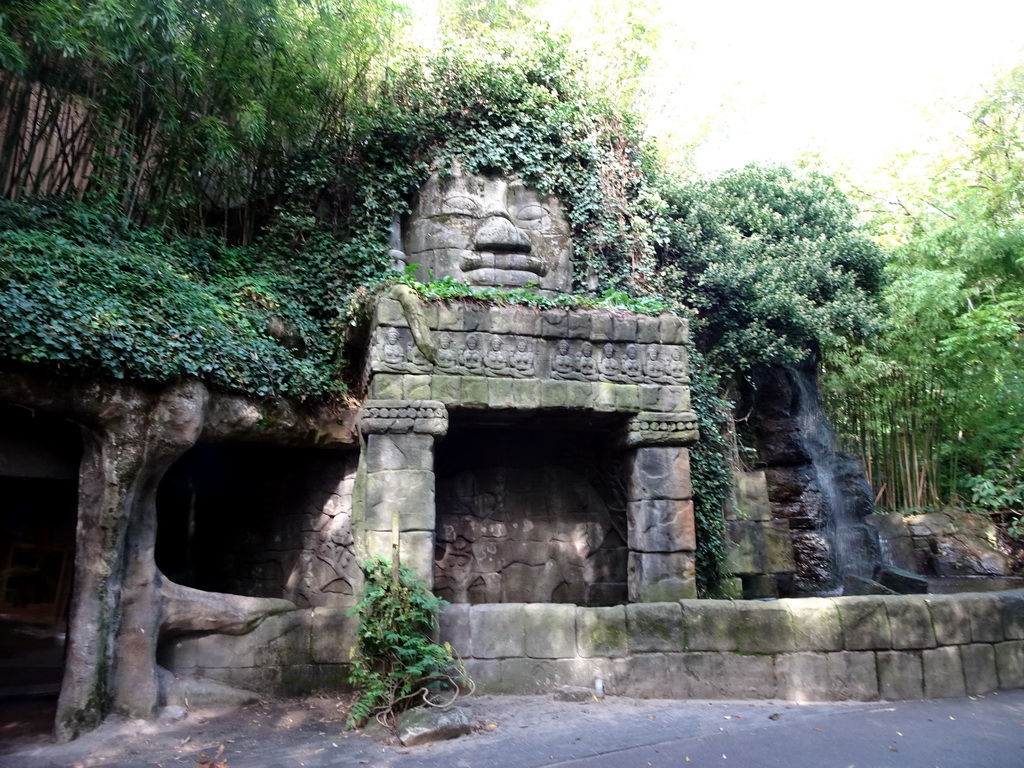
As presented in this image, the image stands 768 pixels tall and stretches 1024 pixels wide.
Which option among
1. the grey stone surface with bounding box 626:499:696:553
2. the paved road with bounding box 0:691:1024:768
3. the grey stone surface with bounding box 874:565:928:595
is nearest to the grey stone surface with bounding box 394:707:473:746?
the paved road with bounding box 0:691:1024:768

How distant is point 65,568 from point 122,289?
3410mm

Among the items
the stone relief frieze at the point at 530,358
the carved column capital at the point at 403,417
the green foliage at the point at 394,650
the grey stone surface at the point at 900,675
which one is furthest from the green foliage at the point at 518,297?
the grey stone surface at the point at 900,675

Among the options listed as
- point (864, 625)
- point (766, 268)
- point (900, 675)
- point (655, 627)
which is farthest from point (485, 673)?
point (766, 268)

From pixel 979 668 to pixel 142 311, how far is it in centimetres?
701

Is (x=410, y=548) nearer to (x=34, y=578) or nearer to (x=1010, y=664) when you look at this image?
(x=34, y=578)

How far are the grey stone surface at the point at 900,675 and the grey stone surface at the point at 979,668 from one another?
402mm

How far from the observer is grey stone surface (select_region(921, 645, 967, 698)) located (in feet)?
18.3

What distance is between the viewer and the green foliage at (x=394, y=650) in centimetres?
516

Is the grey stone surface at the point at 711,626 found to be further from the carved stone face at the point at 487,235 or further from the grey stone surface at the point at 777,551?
the carved stone face at the point at 487,235

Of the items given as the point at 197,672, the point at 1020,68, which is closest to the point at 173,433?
the point at 197,672

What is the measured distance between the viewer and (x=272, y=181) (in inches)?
380

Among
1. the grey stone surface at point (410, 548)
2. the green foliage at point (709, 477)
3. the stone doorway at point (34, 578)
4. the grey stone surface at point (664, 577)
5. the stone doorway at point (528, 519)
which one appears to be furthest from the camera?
the green foliage at point (709, 477)

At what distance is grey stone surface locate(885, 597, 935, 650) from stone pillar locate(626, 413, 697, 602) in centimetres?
163

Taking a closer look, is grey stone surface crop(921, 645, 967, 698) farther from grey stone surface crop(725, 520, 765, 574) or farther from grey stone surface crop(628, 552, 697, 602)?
grey stone surface crop(725, 520, 765, 574)
